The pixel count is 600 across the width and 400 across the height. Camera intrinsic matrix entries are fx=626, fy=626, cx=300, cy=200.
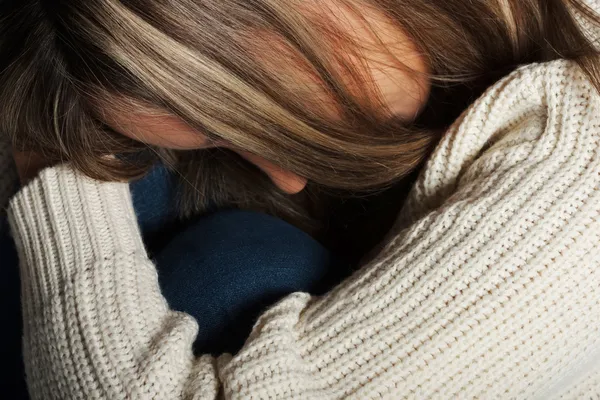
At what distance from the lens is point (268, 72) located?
1.77 ft

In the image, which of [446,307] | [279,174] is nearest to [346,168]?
[279,174]

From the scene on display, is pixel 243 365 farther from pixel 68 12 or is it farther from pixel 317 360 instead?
pixel 68 12

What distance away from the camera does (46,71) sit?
1.89ft

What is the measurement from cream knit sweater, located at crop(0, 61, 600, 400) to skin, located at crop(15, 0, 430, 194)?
0.07 m

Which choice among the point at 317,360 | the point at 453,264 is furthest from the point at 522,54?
the point at 317,360

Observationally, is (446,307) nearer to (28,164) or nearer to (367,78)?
(367,78)

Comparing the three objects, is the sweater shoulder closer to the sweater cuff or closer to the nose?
the nose

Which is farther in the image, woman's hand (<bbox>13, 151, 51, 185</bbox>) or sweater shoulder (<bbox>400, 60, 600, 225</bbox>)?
woman's hand (<bbox>13, 151, 51, 185</bbox>)

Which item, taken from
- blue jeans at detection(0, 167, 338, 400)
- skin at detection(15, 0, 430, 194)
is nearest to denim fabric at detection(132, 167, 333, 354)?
blue jeans at detection(0, 167, 338, 400)

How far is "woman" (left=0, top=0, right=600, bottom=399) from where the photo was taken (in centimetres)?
53

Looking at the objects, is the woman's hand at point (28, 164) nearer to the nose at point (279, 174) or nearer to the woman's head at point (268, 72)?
the woman's head at point (268, 72)

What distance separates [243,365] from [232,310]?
0.45 feet

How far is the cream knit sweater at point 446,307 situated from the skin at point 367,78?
0.07m

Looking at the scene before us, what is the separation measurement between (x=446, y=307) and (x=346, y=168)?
0.62ft
